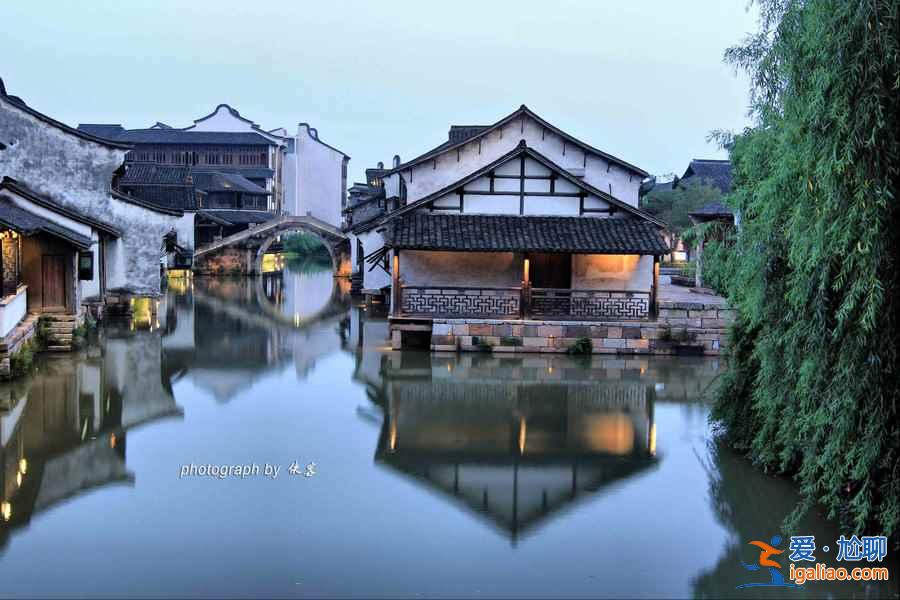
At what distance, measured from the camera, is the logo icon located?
9.12 metres

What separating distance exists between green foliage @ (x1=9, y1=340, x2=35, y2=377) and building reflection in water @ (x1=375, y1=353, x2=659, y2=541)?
7.66 meters

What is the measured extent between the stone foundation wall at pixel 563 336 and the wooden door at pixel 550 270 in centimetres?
326

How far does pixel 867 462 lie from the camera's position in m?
8.98

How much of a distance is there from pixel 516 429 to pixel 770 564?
662 centimetres

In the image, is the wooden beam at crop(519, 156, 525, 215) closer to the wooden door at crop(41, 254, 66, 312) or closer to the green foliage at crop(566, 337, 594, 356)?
the green foliage at crop(566, 337, 594, 356)

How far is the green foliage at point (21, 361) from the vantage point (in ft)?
61.5

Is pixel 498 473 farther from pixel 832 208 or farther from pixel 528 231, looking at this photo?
pixel 528 231

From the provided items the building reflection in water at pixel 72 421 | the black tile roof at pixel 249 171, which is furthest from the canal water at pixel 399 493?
the black tile roof at pixel 249 171

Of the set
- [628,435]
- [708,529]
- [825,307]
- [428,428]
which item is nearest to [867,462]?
[825,307]

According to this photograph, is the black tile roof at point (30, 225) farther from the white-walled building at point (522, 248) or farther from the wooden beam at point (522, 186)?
the wooden beam at point (522, 186)

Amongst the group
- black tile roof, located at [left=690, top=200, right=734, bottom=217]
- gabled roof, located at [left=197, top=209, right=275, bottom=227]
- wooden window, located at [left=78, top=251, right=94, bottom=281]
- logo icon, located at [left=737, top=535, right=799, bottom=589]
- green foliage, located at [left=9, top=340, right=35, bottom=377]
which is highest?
gabled roof, located at [left=197, top=209, right=275, bottom=227]

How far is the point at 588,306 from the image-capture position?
24797 mm

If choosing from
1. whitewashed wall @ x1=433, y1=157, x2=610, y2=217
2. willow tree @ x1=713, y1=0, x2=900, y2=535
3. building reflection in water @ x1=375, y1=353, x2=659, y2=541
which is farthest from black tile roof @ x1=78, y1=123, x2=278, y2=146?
willow tree @ x1=713, y1=0, x2=900, y2=535

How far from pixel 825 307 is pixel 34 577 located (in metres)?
8.52
